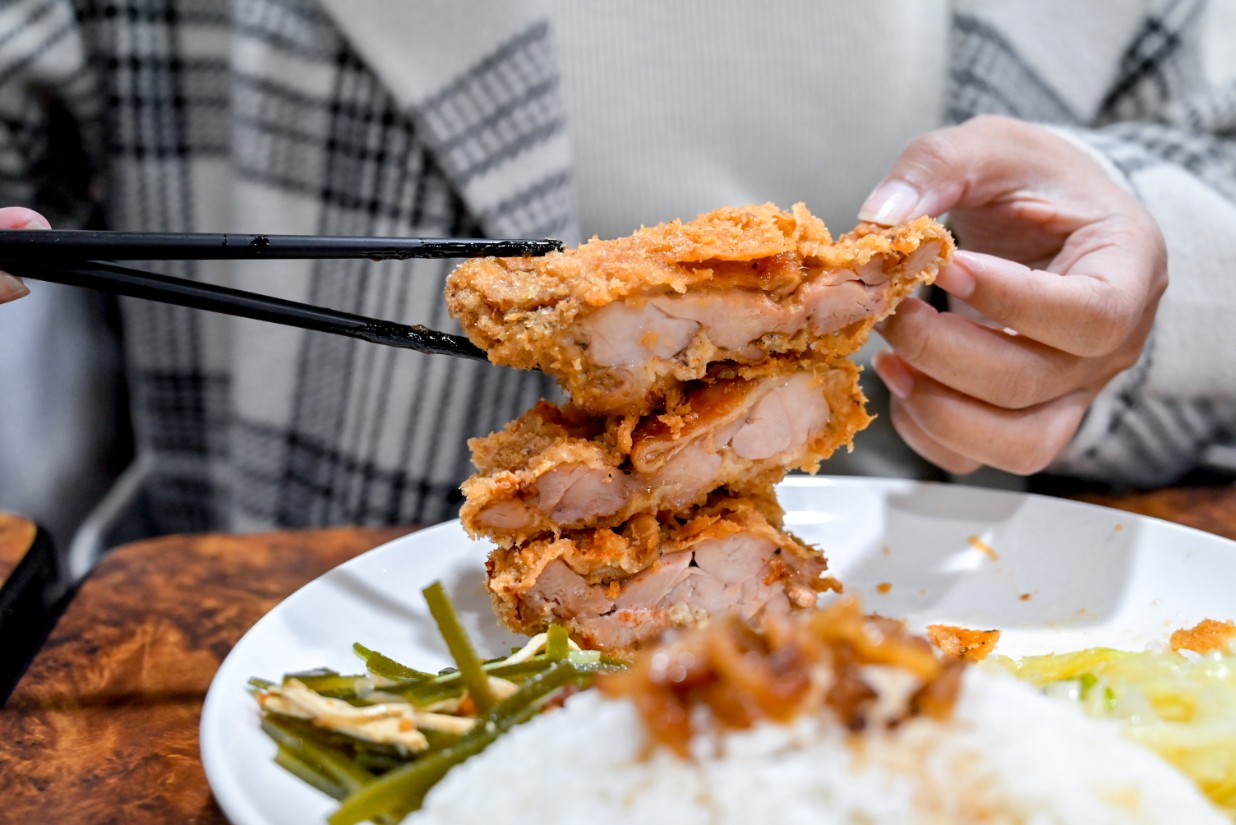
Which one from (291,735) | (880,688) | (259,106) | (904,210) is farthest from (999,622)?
(259,106)

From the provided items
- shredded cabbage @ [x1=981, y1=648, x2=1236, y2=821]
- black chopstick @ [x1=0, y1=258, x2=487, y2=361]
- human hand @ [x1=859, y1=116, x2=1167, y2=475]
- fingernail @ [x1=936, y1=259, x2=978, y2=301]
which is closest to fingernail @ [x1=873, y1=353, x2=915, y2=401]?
human hand @ [x1=859, y1=116, x2=1167, y2=475]

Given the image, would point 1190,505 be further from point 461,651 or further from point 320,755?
point 320,755

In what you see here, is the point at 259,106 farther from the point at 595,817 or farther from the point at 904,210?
the point at 595,817

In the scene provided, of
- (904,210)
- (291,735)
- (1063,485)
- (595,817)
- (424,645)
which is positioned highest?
(904,210)

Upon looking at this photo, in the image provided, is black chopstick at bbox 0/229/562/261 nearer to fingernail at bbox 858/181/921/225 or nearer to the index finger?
fingernail at bbox 858/181/921/225

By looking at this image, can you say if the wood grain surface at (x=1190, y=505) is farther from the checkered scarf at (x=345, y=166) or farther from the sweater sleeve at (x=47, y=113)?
the sweater sleeve at (x=47, y=113)

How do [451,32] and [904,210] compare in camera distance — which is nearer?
[904,210]

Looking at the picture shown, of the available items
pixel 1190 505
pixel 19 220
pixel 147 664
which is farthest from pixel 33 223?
pixel 1190 505
